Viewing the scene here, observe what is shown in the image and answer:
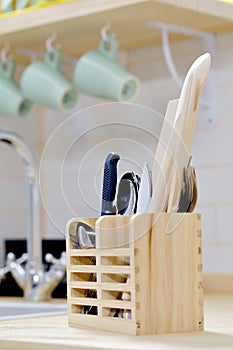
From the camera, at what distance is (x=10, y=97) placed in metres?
2.06

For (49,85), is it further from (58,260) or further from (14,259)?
(14,259)

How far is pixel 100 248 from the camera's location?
125 cm

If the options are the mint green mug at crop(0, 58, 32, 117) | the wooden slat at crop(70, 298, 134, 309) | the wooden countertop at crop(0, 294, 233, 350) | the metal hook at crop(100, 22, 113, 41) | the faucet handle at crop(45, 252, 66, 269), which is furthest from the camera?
the mint green mug at crop(0, 58, 32, 117)

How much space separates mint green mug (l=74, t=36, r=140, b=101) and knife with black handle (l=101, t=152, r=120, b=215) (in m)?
0.57

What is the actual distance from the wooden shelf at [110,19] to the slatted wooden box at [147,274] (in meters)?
0.59

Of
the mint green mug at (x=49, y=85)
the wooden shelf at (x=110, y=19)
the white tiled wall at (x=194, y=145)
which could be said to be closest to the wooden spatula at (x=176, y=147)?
the white tiled wall at (x=194, y=145)

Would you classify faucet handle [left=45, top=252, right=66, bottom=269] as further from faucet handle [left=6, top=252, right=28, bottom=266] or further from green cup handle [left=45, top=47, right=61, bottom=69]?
green cup handle [left=45, top=47, right=61, bottom=69]

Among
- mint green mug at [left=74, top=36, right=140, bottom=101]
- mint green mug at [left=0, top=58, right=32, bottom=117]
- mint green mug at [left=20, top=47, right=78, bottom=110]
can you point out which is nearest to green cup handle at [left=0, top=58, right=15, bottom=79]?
mint green mug at [left=0, top=58, right=32, bottom=117]

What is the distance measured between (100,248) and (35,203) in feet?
2.63

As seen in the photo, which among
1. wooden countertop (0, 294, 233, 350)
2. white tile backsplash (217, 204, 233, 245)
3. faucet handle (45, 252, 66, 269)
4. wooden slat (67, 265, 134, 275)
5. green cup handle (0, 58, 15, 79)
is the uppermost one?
green cup handle (0, 58, 15, 79)

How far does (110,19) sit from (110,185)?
62cm

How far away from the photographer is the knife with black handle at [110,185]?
1.28 meters

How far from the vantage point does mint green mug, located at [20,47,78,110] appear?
1944mm

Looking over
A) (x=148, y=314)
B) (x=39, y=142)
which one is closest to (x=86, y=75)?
(x=39, y=142)
